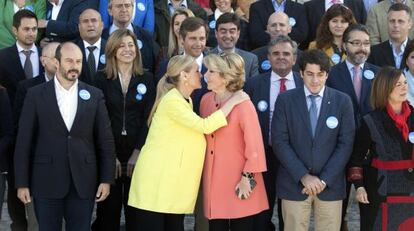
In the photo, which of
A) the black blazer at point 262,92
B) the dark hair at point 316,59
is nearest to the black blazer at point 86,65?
the black blazer at point 262,92

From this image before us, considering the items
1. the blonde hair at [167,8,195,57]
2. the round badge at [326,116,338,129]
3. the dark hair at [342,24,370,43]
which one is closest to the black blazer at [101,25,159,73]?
the blonde hair at [167,8,195,57]

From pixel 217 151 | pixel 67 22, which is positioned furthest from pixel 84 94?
pixel 67 22

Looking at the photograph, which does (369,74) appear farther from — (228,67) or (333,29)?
(228,67)

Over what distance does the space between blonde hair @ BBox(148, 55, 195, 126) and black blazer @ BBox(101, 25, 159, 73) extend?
1551 mm

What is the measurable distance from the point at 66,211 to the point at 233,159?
1423 millimetres

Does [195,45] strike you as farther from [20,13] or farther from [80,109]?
[20,13]

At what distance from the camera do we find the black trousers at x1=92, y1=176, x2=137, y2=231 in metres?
6.37

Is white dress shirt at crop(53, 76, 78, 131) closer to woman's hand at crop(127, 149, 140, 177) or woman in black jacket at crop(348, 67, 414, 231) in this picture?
woman's hand at crop(127, 149, 140, 177)

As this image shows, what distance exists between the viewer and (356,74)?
6637mm

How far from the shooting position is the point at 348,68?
6.65 m

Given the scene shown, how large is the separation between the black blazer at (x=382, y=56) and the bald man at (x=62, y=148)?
3.13 metres

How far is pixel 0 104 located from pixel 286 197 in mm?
2435

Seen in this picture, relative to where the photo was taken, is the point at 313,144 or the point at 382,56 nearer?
the point at 313,144

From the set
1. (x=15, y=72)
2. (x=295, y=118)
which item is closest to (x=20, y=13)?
(x=15, y=72)
